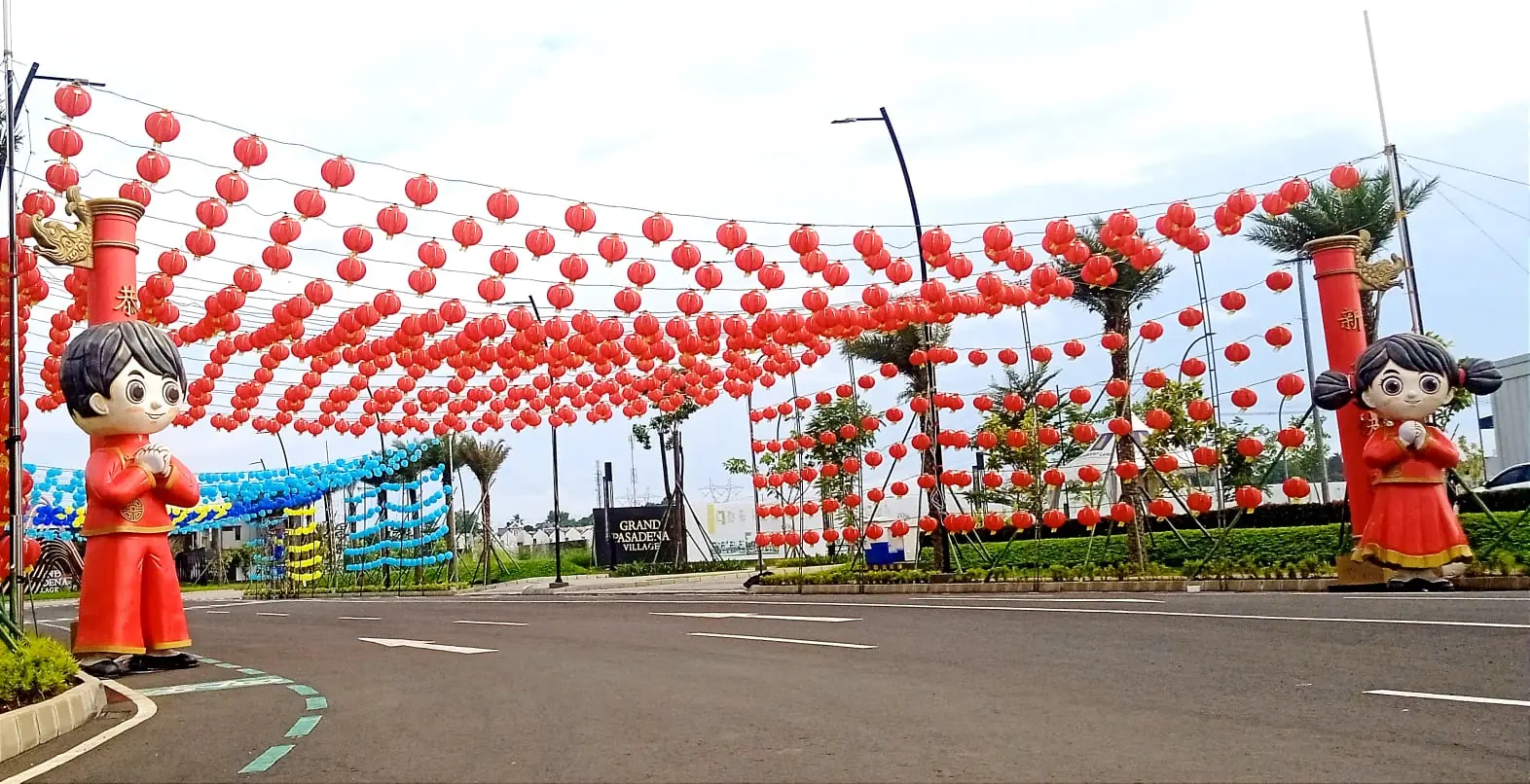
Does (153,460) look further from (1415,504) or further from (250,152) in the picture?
(1415,504)

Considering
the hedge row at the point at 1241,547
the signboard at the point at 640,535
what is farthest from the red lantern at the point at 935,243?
the signboard at the point at 640,535

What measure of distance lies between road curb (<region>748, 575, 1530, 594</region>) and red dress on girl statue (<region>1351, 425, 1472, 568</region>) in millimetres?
858

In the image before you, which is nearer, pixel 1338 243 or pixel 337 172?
pixel 337 172

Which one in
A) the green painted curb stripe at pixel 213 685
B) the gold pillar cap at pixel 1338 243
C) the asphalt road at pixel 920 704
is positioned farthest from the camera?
the gold pillar cap at pixel 1338 243

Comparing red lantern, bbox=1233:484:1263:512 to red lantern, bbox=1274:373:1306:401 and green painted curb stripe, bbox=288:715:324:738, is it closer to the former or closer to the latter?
red lantern, bbox=1274:373:1306:401

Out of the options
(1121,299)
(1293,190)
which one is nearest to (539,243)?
(1293,190)

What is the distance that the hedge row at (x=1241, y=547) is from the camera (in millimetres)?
21481

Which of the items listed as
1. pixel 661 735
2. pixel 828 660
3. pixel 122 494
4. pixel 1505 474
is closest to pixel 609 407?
pixel 122 494

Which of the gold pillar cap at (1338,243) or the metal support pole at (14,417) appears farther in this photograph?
the gold pillar cap at (1338,243)

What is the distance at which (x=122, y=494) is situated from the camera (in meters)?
13.6

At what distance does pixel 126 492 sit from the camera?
44.5 ft

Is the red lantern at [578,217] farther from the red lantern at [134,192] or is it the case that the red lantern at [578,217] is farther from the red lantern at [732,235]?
the red lantern at [134,192]

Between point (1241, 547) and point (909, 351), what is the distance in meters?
9.87

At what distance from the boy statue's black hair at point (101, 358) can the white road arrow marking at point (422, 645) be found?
5.05 m
